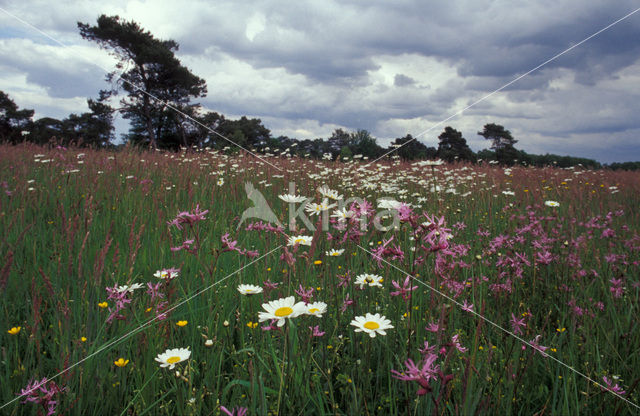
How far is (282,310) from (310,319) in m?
0.47

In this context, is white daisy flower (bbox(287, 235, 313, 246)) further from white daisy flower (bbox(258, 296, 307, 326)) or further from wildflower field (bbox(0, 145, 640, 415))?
white daisy flower (bbox(258, 296, 307, 326))

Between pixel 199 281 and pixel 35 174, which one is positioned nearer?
pixel 199 281

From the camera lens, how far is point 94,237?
9.37 feet

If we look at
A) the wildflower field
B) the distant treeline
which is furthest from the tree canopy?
the wildflower field

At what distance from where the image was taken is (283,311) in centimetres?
113

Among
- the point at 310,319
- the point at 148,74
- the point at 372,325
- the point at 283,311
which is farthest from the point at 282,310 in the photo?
the point at 148,74

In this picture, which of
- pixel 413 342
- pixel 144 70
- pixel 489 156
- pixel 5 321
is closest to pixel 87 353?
pixel 5 321

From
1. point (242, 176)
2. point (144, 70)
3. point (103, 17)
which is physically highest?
point (103, 17)

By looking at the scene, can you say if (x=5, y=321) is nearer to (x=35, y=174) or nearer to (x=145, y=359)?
(x=145, y=359)

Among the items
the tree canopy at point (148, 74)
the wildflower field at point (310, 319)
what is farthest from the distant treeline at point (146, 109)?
the wildflower field at point (310, 319)

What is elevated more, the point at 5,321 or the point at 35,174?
the point at 35,174

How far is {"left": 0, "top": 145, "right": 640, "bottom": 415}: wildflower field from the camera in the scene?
3.95 ft

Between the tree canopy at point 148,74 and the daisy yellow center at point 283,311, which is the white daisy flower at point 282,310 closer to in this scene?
the daisy yellow center at point 283,311

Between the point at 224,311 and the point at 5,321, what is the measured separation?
3.65ft
